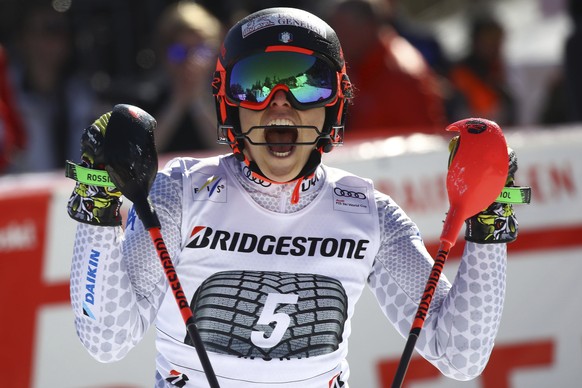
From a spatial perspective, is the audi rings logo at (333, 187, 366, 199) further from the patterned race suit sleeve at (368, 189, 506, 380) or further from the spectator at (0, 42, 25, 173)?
the spectator at (0, 42, 25, 173)

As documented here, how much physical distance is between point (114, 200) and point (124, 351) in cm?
43

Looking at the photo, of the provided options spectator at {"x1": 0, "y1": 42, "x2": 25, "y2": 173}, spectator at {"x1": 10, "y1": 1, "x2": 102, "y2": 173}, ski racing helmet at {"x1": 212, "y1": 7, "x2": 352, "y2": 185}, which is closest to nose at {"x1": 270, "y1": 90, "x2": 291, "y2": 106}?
ski racing helmet at {"x1": 212, "y1": 7, "x2": 352, "y2": 185}

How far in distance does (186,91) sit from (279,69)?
3023 mm

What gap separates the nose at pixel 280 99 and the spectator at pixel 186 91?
299cm

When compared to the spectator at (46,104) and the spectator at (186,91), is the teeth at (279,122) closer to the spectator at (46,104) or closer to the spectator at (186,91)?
the spectator at (186,91)

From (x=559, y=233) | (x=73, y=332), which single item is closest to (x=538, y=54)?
(x=559, y=233)

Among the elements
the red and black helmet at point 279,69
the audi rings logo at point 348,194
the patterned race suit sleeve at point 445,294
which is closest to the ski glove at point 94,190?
the red and black helmet at point 279,69

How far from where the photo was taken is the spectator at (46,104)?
21.4 feet

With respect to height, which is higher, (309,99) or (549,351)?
(309,99)

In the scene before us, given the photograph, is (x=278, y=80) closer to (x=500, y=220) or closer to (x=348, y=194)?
(x=348, y=194)

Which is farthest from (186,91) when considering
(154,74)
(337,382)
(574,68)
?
(337,382)

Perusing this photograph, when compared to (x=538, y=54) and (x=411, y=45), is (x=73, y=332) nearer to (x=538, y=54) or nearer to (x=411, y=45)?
(x=411, y=45)

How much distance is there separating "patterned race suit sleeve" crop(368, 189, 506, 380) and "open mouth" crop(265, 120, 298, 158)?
389 mm

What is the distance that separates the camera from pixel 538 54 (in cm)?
1056
